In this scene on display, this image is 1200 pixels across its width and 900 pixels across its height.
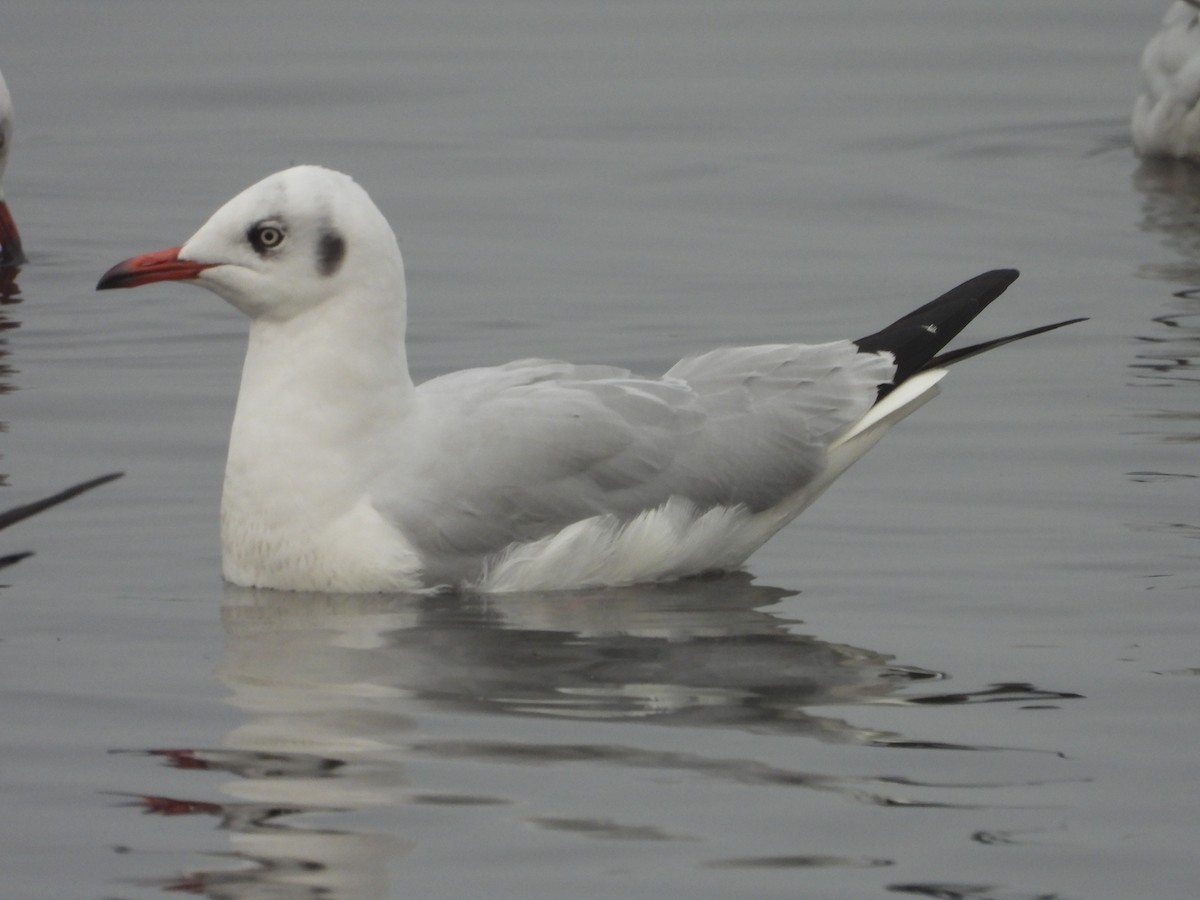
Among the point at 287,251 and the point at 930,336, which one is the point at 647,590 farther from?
the point at 287,251

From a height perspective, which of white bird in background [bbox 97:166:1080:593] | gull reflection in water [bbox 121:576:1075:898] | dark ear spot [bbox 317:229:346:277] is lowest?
gull reflection in water [bbox 121:576:1075:898]

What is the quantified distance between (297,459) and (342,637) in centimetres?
60

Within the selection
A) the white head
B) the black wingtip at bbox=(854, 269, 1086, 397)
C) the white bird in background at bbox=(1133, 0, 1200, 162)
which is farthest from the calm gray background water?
the white head

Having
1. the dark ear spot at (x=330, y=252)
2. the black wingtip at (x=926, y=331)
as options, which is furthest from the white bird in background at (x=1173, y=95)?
the dark ear spot at (x=330, y=252)

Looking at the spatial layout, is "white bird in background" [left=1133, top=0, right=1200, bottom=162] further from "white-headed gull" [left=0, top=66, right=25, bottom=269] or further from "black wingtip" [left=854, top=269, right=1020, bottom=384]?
"white-headed gull" [left=0, top=66, right=25, bottom=269]

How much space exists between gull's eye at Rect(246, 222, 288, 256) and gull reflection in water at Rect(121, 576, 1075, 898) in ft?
3.14

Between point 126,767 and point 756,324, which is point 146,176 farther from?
point 126,767

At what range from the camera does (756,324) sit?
10477mm

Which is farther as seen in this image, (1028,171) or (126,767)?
(1028,171)

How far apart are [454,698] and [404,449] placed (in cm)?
108

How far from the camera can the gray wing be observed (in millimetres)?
7191

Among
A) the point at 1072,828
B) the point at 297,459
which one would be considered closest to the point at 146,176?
the point at 297,459

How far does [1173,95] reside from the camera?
533 inches

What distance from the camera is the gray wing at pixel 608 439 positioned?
23.6 ft
